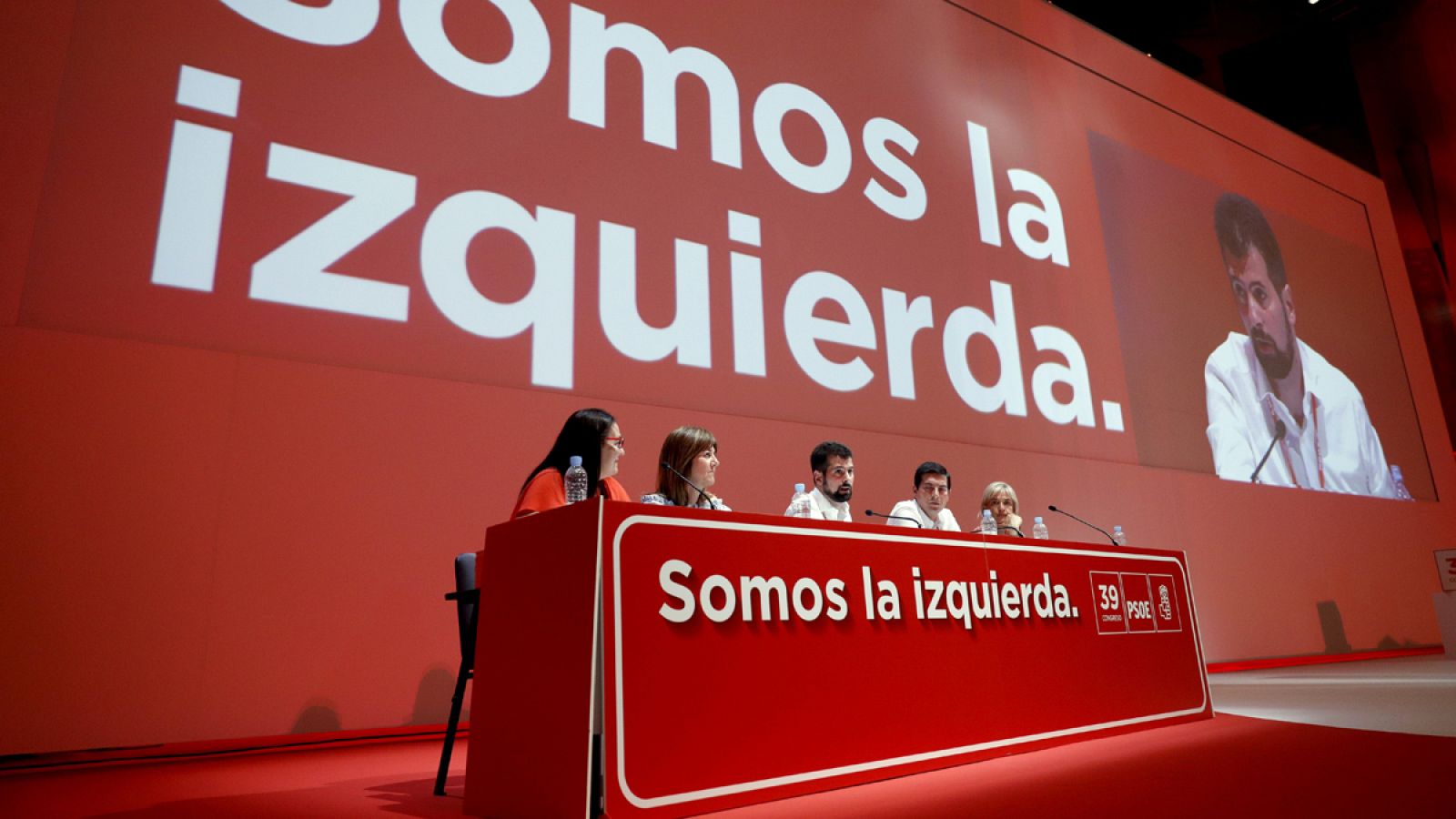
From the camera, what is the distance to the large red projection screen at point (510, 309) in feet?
9.17

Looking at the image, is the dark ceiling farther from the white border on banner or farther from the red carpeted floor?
the red carpeted floor

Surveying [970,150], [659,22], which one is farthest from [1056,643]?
[970,150]

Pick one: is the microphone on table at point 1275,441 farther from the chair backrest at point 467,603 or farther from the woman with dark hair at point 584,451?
the chair backrest at point 467,603

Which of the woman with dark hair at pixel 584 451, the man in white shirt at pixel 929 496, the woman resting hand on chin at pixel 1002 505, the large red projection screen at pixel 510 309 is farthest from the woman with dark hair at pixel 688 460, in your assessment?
the woman resting hand on chin at pixel 1002 505

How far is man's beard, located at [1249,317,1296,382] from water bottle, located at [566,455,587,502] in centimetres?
648

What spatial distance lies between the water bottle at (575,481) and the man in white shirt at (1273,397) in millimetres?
5537

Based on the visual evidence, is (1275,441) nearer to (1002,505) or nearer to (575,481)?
(1002,505)

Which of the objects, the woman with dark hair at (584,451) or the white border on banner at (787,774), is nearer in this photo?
the white border on banner at (787,774)

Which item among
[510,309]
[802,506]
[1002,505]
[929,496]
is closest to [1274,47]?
[1002,505]

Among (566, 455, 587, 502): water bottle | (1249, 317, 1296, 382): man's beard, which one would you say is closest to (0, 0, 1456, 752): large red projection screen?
A: (1249, 317, 1296, 382): man's beard

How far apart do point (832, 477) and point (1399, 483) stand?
7.11m

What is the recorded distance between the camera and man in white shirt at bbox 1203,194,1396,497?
6531 mm

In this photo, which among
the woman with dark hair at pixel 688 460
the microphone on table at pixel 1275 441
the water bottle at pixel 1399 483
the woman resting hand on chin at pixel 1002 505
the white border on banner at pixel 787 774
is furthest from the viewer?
the water bottle at pixel 1399 483

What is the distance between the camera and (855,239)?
4.76 meters
